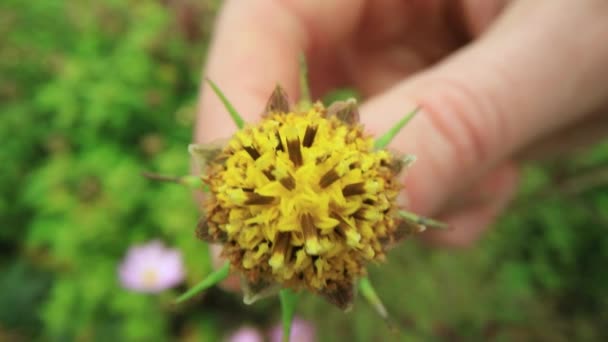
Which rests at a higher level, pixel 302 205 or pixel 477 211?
pixel 477 211

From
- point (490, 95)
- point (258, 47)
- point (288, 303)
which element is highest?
point (258, 47)

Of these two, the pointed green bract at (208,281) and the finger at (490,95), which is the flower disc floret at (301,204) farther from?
the finger at (490,95)

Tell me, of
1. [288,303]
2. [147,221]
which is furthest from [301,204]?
[147,221]

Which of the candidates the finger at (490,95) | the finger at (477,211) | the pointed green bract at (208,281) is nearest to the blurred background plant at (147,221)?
the finger at (477,211)

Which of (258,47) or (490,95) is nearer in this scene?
(490,95)

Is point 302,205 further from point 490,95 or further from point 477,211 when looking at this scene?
point 477,211
